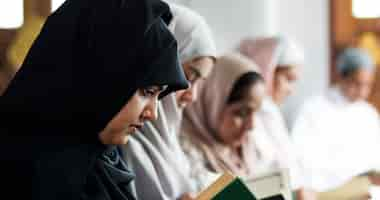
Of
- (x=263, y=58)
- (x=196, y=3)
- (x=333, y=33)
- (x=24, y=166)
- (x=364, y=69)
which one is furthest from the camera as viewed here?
(x=333, y=33)

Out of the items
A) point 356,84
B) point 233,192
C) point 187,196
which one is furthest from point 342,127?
point 233,192

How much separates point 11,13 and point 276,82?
1.38m

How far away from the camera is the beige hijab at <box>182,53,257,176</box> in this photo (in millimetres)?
2629

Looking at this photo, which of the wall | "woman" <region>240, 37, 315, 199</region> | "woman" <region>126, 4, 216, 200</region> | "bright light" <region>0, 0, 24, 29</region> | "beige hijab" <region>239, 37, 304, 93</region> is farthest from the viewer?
the wall

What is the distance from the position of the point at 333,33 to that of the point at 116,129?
3482 mm

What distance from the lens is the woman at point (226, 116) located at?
8.64ft

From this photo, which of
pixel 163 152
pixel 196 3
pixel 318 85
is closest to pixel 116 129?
pixel 163 152

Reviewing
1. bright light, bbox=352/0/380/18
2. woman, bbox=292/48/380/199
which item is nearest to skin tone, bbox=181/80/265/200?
woman, bbox=292/48/380/199

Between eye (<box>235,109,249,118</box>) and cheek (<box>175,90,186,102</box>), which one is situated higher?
cheek (<box>175,90,186,102</box>)

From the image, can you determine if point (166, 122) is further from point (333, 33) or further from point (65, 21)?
point (333, 33)

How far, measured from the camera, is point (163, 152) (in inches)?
78.3

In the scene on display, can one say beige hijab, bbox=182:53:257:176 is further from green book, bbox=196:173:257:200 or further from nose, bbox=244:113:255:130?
green book, bbox=196:173:257:200

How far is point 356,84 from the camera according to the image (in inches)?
175

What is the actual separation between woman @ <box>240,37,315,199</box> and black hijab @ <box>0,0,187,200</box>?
1685 mm
